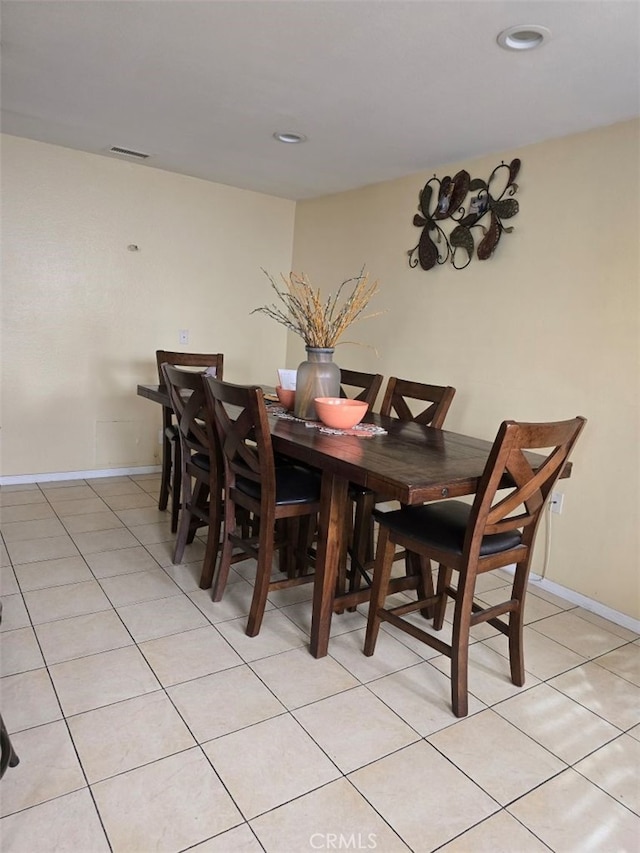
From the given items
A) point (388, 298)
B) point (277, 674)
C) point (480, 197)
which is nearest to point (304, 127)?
point (480, 197)

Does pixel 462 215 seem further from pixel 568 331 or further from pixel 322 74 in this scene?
pixel 322 74

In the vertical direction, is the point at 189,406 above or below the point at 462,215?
below

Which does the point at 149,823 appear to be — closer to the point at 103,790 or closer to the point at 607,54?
the point at 103,790

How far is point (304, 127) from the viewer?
9.61ft

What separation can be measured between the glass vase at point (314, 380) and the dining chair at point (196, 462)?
0.45 m

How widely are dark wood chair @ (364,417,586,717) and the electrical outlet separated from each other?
0.87 metres

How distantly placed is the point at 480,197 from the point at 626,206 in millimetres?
848

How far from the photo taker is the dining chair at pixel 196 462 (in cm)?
253

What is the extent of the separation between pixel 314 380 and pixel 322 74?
1253mm

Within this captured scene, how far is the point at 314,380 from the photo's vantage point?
262 centimetres

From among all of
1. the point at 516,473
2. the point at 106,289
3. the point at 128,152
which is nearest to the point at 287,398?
the point at 516,473

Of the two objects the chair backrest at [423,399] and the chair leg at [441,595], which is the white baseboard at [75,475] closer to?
the chair backrest at [423,399]

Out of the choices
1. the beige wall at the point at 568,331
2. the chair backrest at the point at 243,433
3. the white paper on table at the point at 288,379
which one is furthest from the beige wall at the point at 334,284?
the chair backrest at the point at 243,433

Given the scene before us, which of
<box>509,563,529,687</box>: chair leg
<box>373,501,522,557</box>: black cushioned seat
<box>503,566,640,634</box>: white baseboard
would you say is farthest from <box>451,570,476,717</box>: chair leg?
<box>503,566,640,634</box>: white baseboard
